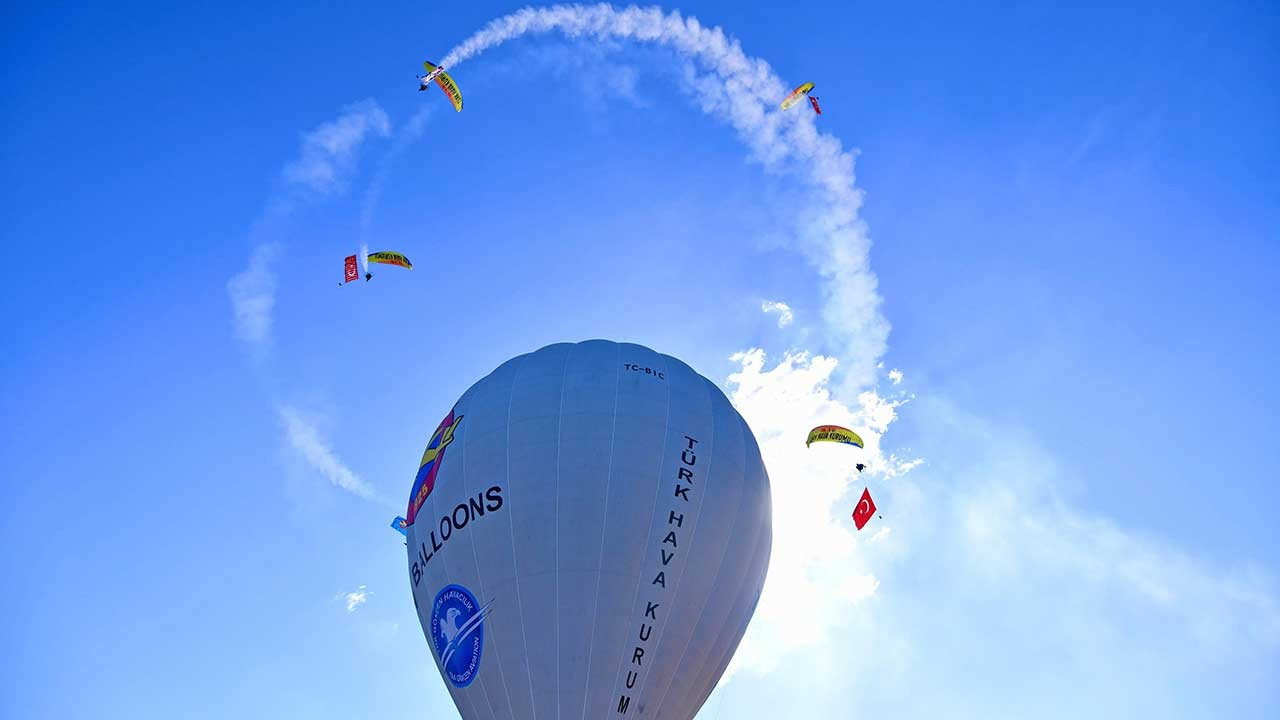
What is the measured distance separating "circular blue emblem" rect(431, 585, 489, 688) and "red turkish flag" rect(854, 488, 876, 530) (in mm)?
11898

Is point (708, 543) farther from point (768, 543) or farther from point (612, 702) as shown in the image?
point (612, 702)

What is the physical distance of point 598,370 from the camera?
2266 centimetres

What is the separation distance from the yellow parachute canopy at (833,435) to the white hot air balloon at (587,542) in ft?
18.6

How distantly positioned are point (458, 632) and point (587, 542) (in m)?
3.33

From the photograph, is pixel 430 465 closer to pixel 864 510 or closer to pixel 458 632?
pixel 458 632

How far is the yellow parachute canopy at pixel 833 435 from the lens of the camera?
27891mm

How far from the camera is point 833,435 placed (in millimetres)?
28141

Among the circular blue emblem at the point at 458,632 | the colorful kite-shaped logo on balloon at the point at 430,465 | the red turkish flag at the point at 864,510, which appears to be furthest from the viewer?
the red turkish flag at the point at 864,510

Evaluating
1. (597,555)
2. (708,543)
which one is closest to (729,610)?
(708,543)

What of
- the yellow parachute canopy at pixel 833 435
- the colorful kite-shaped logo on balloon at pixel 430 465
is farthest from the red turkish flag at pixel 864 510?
the colorful kite-shaped logo on balloon at pixel 430 465

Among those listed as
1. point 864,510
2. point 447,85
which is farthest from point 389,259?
point 864,510

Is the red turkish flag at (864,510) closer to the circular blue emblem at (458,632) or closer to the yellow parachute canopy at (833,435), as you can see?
the yellow parachute canopy at (833,435)

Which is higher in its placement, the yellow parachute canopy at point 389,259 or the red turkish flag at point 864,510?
the yellow parachute canopy at point 389,259

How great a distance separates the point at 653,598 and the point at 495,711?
3844 mm
